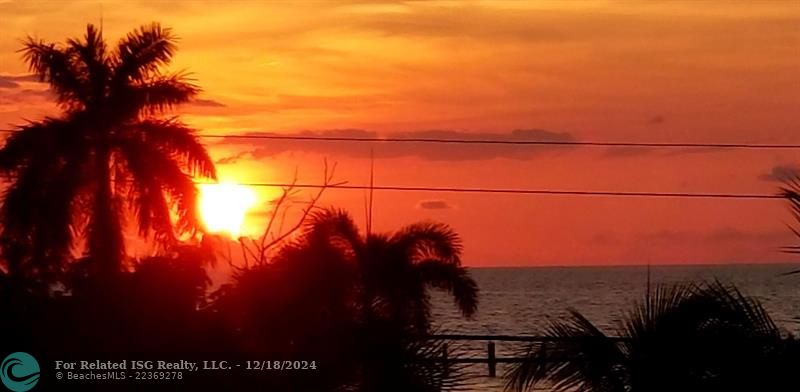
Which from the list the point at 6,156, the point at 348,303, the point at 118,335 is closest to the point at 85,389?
the point at 118,335

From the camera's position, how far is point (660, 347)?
32.6ft

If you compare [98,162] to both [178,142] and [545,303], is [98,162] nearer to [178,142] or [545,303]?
[178,142]

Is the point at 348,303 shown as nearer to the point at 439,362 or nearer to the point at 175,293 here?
the point at 175,293

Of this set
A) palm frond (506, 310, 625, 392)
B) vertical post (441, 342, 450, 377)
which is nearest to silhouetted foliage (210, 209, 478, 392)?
vertical post (441, 342, 450, 377)

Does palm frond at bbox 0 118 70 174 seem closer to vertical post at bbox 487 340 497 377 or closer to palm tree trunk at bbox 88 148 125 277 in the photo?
palm tree trunk at bbox 88 148 125 277

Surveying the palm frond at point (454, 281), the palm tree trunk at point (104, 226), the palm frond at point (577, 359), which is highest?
the palm tree trunk at point (104, 226)

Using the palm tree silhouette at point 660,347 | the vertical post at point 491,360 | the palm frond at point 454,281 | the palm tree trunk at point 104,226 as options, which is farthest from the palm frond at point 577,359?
the vertical post at point 491,360

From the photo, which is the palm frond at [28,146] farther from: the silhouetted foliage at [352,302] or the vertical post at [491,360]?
the vertical post at [491,360]

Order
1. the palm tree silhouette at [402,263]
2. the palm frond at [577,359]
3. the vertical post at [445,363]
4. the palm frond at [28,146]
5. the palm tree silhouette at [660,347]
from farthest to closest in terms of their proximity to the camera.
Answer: the palm frond at [28,146] < the palm tree silhouette at [402,263] < the vertical post at [445,363] < the palm frond at [577,359] < the palm tree silhouette at [660,347]

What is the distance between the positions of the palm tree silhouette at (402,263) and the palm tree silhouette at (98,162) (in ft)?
17.9

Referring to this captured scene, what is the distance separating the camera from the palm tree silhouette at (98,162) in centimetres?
3036

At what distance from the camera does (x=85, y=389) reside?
19.1 metres

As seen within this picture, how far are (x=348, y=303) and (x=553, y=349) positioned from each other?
36.5ft

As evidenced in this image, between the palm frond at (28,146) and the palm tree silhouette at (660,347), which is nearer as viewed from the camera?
the palm tree silhouette at (660,347)
